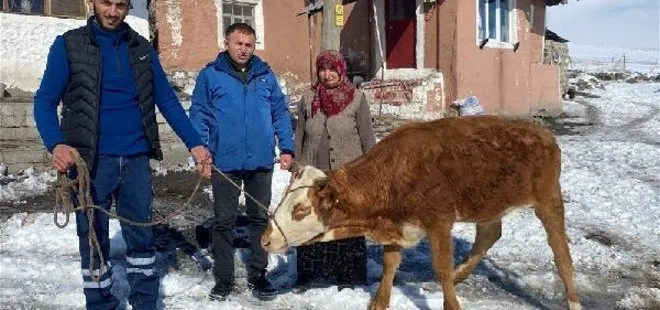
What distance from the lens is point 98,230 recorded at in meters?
3.34

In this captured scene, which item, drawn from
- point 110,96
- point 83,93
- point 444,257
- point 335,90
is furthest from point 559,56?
point 83,93

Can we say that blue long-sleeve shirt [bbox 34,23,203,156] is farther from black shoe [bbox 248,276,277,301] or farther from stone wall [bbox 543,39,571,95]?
stone wall [bbox 543,39,571,95]

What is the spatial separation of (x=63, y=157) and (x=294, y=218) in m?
1.31

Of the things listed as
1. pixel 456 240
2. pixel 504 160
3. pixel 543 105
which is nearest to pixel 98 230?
pixel 504 160

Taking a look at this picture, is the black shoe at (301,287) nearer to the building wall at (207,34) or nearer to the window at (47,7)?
the window at (47,7)

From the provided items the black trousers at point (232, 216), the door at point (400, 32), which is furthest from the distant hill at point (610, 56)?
the black trousers at point (232, 216)

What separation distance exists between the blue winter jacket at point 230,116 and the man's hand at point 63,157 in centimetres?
119

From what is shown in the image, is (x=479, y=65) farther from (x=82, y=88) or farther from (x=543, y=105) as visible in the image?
(x=82, y=88)

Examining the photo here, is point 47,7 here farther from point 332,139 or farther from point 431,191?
point 431,191

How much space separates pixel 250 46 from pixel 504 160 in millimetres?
1925

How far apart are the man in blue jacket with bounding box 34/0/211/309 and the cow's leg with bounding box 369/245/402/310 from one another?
4.75ft

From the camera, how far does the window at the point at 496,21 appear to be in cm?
1480

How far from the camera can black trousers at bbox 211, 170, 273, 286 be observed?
415 cm

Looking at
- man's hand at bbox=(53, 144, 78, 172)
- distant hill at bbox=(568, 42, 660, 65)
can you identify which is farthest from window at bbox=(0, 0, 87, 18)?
distant hill at bbox=(568, 42, 660, 65)
